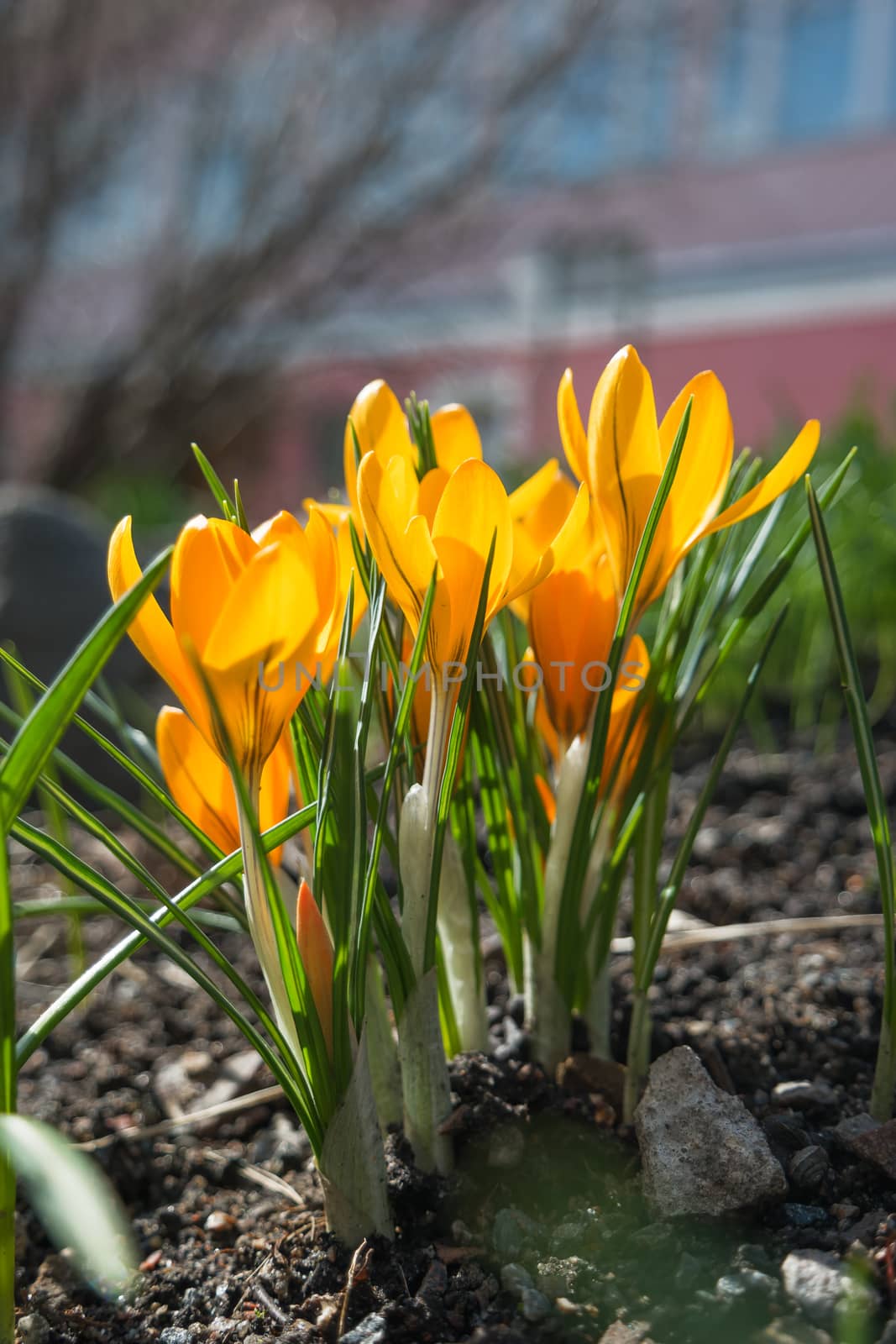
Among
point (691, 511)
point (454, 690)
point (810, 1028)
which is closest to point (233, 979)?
point (454, 690)

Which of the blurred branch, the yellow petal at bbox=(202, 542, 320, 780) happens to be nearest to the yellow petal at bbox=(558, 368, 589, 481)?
the yellow petal at bbox=(202, 542, 320, 780)

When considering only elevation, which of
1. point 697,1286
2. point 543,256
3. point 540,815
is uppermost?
point 543,256

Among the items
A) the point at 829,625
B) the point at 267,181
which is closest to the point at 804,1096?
the point at 829,625

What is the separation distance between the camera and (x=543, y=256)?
10.1 metres

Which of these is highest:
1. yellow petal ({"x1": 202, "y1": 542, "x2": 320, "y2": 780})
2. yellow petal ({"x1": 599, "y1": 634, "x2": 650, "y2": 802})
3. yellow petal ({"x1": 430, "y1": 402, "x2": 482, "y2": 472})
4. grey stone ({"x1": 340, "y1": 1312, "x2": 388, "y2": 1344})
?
yellow petal ({"x1": 430, "y1": 402, "x2": 482, "y2": 472})

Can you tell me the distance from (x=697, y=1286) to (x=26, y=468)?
530 cm

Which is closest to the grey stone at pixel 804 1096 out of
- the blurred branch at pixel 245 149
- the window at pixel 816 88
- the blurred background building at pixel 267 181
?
the blurred background building at pixel 267 181

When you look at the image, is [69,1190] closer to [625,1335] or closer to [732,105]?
[625,1335]

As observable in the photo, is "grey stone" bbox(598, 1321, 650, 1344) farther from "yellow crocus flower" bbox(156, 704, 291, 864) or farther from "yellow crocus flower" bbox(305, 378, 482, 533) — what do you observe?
"yellow crocus flower" bbox(305, 378, 482, 533)

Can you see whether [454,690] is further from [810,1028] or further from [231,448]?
[231,448]

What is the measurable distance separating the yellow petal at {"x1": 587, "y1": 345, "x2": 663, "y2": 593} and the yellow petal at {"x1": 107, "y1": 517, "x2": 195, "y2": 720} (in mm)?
251

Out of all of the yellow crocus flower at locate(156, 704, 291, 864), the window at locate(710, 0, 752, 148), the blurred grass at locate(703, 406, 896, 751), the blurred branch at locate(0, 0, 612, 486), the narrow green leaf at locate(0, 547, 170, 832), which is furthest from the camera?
the window at locate(710, 0, 752, 148)

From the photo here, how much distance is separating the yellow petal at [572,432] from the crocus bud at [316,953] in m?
0.29

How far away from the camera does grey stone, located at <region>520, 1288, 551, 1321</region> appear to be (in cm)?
59
